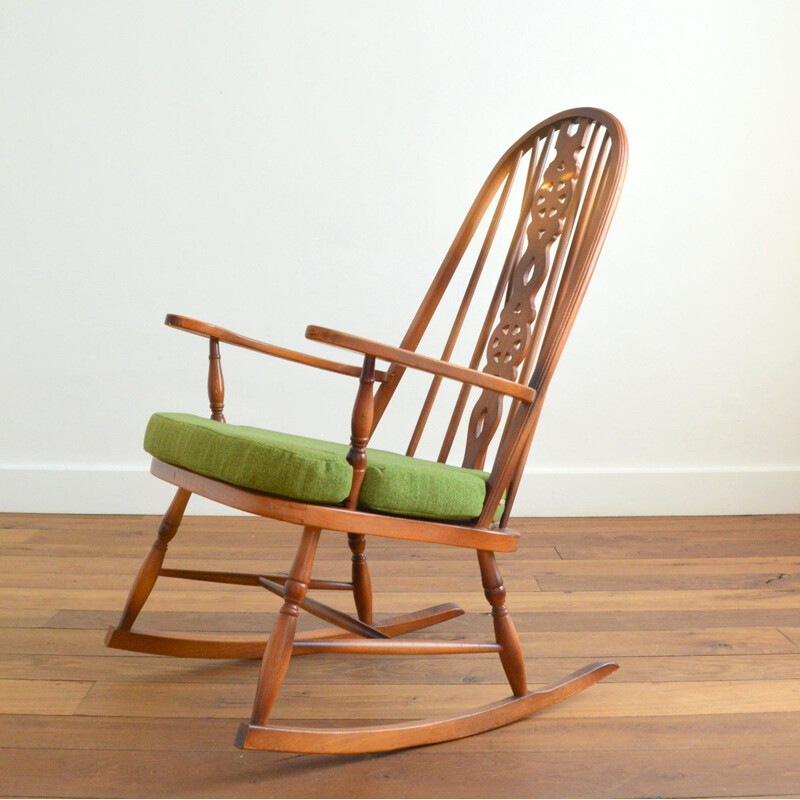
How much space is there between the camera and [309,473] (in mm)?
1071

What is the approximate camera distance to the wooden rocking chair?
1092 mm

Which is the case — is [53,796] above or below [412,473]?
below

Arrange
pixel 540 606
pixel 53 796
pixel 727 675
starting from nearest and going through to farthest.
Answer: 1. pixel 53 796
2. pixel 727 675
3. pixel 540 606

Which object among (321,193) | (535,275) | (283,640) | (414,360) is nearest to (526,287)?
(535,275)

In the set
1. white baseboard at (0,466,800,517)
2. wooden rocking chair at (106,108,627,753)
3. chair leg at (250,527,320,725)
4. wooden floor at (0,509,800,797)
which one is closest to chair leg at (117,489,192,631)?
wooden rocking chair at (106,108,627,753)

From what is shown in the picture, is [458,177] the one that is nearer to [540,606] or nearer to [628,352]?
[628,352]

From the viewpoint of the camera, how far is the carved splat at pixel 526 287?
1443 millimetres

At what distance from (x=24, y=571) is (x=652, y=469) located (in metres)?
1.81

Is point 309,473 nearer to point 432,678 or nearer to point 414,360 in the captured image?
point 414,360

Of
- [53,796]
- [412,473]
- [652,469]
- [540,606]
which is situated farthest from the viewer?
[652,469]

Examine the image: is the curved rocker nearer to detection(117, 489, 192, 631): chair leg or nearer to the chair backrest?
the chair backrest

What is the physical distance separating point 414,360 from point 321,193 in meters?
1.60

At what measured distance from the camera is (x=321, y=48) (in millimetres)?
2531

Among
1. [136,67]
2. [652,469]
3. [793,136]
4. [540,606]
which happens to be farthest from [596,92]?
[540,606]
